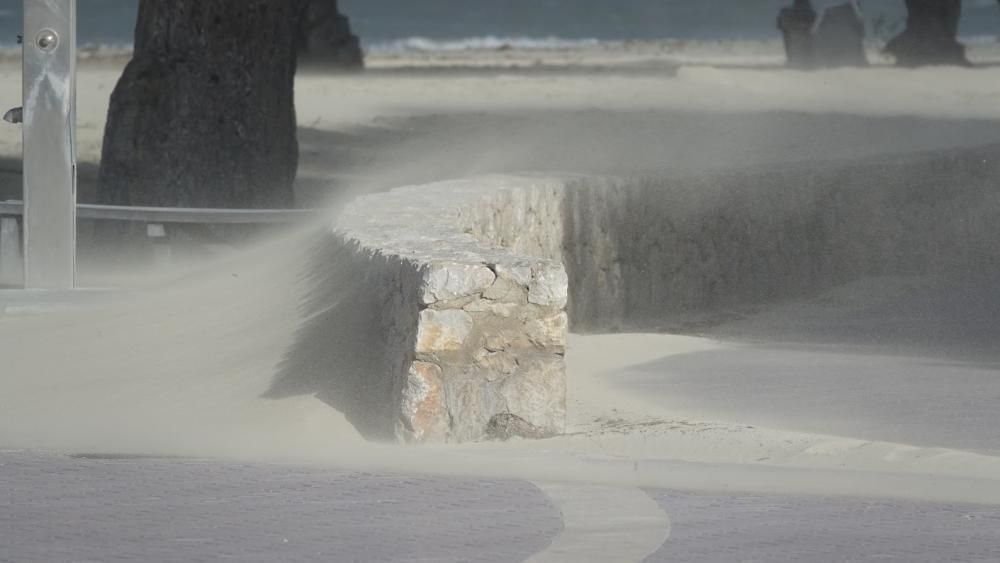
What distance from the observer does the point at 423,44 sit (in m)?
64.4

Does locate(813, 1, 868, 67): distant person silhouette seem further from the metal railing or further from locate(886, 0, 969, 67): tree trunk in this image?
the metal railing

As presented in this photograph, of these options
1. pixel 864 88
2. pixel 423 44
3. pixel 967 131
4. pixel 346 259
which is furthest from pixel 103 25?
pixel 346 259

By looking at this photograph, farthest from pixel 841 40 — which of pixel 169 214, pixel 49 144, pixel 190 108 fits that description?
pixel 49 144

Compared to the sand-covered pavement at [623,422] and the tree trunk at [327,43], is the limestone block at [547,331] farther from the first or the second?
the tree trunk at [327,43]

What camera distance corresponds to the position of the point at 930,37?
28.6 metres

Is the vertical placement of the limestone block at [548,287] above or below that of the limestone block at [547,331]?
above

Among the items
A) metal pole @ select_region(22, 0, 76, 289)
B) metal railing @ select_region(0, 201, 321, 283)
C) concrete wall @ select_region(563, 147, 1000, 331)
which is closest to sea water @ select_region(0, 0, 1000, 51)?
concrete wall @ select_region(563, 147, 1000, 331)

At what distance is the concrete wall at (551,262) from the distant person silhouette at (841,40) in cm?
1511

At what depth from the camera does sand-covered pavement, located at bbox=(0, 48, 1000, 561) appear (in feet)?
16.7

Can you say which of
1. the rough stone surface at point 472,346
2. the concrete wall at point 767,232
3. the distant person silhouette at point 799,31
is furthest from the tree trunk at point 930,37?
the rough stone surface at point 472,346

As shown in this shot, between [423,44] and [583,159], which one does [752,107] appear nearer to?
[583,159]

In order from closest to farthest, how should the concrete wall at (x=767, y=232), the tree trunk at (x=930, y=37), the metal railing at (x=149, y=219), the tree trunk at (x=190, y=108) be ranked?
the metal railing at (x=149, y=219) < the concrete wall at (x=767, y=232) < the tree trunk at (x=190, y=108) < the tree trunk at (x=930, y=37)

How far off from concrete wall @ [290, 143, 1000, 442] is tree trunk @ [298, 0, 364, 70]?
1845 centimetres

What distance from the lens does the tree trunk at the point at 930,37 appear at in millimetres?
28359
